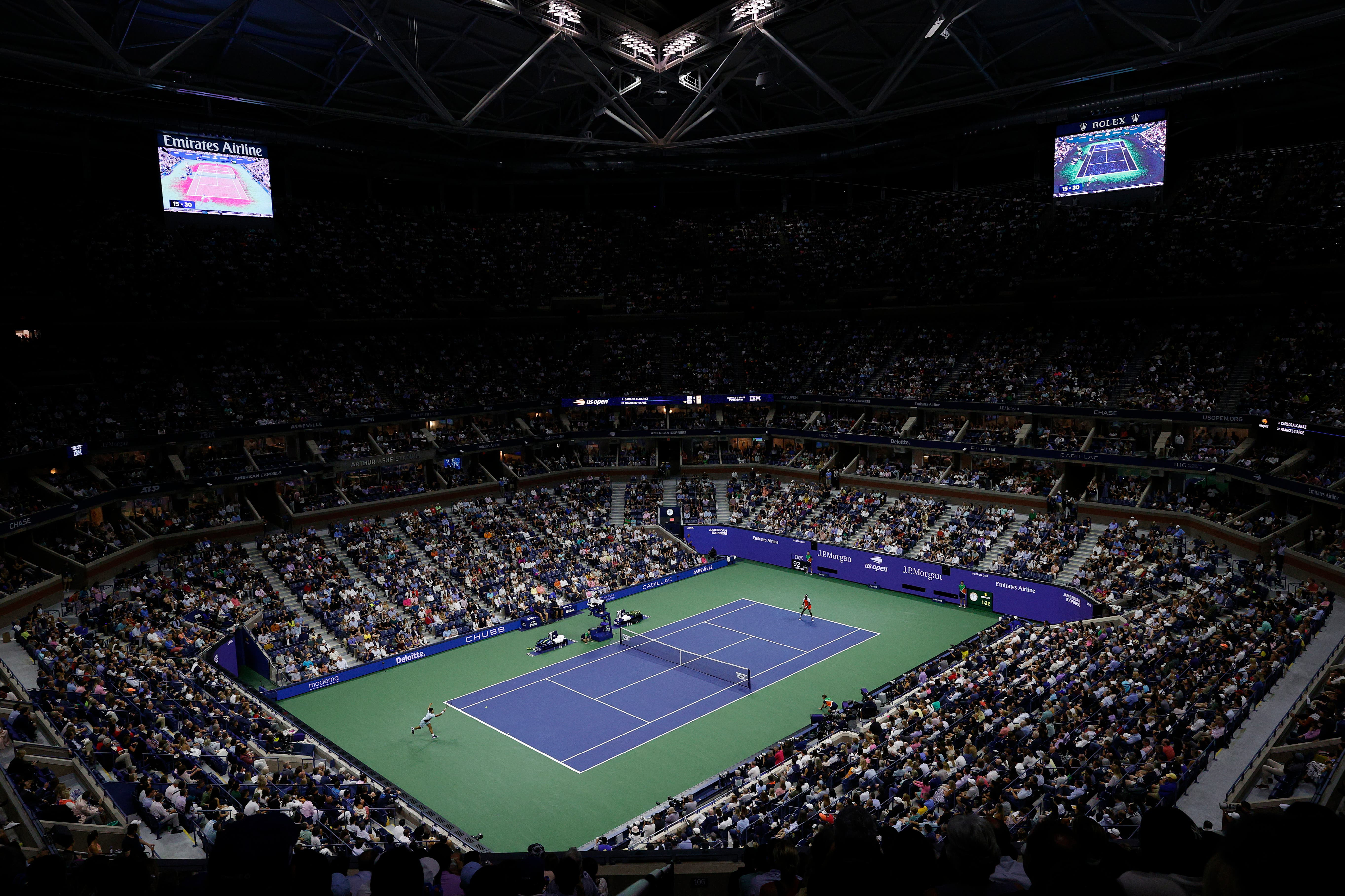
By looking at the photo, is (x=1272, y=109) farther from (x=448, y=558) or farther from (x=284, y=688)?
(x=284, y=688)

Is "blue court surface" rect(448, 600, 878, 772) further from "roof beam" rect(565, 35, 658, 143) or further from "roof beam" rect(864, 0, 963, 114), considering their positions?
"roof beam" rect(565, 35, 658, 143)

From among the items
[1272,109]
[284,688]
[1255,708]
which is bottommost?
[284,688]

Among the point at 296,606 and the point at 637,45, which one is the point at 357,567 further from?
the point at 637,45

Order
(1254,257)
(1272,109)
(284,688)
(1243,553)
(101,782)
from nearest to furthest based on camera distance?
(101,782), (284,688), (1243,553), (1254,257), (1272,109)

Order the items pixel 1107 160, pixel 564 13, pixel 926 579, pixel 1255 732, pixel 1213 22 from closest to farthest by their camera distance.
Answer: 1. pixel 1255 732
2. pixel 1213 22
3. pixel 564 13
4. pixel 926 579
5. pixel 1107 160

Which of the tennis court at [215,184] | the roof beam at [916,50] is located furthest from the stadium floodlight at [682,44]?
the tennis court at [215,184]

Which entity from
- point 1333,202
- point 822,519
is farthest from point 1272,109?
point 822,519

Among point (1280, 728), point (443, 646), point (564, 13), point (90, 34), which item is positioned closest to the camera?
point (1280, 728)

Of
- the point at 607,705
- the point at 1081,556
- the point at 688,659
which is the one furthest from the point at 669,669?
the point at 1081,556
